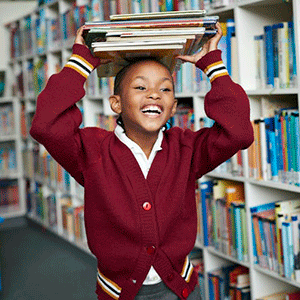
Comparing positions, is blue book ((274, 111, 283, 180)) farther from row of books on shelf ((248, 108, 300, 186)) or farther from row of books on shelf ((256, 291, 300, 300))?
row of books on shelf ((256, 291, 300, 300))

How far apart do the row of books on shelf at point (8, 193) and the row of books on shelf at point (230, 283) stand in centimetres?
326

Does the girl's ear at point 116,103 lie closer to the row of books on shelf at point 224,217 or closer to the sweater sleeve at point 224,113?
the sweater sleeve at point 224,113

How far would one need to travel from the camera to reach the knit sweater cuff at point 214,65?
1.39 m

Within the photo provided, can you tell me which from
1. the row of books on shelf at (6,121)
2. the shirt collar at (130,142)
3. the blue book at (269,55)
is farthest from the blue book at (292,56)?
the row of books on shelf at (6,121)

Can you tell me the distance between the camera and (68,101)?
1.32 m

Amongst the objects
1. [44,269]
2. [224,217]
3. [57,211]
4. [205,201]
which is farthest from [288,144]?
[57,211]

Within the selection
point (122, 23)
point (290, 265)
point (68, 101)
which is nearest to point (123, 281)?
point (68, 101)

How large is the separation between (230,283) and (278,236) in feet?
1.73

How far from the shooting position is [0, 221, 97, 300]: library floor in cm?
324

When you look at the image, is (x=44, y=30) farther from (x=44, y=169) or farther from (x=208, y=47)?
(x=208, y=47)

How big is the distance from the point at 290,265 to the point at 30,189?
11.8 ft

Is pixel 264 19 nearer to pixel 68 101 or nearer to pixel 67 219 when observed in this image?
pixel 68 101

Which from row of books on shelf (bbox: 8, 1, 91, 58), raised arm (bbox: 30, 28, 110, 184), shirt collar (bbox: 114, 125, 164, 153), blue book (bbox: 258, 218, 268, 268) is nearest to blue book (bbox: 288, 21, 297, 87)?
blue book (bbox: 258, 218, 268, 268)

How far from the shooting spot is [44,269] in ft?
12.2
